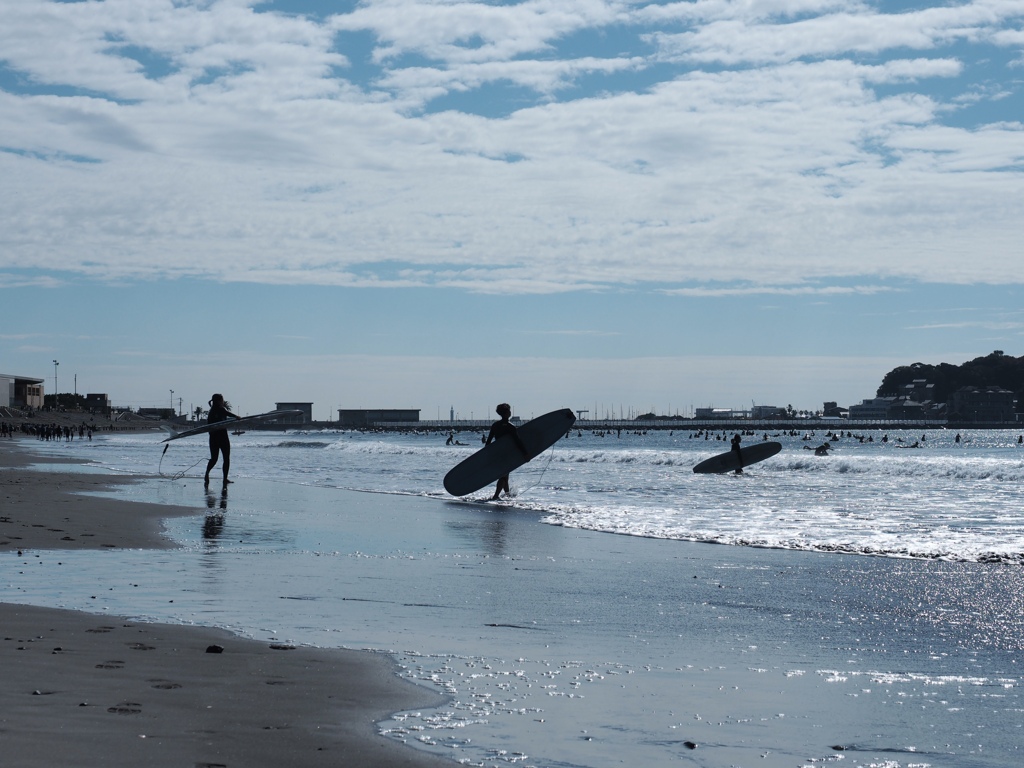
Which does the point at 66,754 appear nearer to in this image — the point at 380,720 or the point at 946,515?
the point at 380,720

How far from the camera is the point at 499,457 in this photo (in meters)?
19.9

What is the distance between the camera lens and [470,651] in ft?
18.7

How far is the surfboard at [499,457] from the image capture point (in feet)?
63.7

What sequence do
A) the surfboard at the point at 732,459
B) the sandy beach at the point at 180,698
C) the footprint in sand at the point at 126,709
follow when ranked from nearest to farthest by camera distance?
the sandy beach at the point at 180,698 → the footprint in sand at the point at 126,709 → the surfboard at the point at 732,459

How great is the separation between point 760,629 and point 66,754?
431cm

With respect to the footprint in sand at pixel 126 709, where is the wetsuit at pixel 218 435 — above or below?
above

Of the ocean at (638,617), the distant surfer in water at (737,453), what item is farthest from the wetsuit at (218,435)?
the distant surfer in water at (737,453)

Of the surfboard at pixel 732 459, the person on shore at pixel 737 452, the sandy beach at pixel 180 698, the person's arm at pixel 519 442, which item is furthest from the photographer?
the surfboard at pixel 732 459

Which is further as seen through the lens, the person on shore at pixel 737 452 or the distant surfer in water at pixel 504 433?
the person on shore at pixel 737 452

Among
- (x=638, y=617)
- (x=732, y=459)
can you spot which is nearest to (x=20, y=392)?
(x=732, y=459)

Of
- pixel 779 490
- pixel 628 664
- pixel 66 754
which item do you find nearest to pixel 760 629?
pixel 628 664

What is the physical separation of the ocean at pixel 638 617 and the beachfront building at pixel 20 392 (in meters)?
143

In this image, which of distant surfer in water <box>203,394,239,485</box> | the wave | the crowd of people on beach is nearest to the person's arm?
the wave

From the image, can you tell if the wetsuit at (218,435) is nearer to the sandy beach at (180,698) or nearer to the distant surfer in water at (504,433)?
the distant surfer in water at (504,433)
